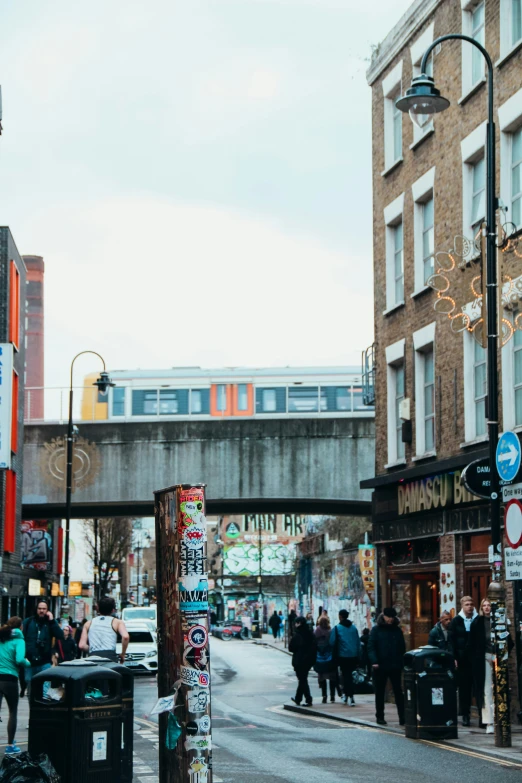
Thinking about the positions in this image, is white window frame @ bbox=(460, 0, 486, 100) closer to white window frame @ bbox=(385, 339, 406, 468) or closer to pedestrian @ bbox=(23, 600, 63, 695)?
white window frame @ bbox=(385, 339, 406, 468)

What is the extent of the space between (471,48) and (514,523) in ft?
38.3

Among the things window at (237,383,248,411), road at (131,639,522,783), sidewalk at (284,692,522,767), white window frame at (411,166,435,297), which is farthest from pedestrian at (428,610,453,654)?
window at (237,383,248,411)

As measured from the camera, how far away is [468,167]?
23.3 m

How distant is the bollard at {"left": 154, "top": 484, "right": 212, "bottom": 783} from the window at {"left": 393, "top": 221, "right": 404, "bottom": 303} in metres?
17.3

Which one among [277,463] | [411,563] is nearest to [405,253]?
[411,563]

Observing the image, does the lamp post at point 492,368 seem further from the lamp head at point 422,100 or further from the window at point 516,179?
the window at point 516,179

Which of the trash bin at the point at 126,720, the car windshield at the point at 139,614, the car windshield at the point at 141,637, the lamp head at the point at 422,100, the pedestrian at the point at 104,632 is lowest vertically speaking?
the car windshield at the point at 141,637

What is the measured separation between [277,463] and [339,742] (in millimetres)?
19761

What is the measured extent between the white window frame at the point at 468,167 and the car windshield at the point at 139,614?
1116 inches

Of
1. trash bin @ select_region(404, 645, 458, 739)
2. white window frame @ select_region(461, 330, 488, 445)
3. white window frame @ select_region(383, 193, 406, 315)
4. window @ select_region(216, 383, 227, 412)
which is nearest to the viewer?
trash bin @ select_region(404, 645, 458, 739)

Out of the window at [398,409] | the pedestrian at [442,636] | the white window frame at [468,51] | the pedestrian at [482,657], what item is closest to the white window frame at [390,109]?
the white window frame at [468,51]

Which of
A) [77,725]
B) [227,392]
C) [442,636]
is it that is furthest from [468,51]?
[227,392]

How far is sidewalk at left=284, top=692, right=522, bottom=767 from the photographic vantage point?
15.1 meters

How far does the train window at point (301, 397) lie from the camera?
148 feet
